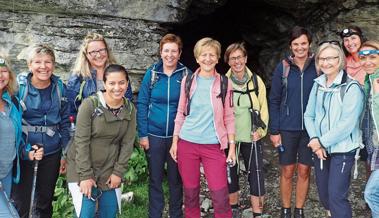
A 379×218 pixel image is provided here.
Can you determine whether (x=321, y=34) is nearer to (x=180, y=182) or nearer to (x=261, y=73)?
(x=261, y=73)

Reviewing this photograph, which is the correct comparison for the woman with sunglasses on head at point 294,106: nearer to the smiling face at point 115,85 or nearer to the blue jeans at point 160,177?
the blue jeans at point 160,177

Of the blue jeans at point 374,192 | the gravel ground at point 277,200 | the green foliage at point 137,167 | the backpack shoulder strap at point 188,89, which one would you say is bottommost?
the gravel ground at point 277,200

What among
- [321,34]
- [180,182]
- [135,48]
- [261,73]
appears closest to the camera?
[180,182]

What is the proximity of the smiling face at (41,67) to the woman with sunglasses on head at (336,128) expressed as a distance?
10.5 feet

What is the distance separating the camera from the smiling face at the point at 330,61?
5.16 meters

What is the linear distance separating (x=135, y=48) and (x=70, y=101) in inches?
132

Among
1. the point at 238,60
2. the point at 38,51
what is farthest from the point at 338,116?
the point at 38,51

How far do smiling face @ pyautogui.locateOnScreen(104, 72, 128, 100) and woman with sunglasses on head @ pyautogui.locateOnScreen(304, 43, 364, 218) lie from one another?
7.83 feet

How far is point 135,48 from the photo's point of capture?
27.7ft

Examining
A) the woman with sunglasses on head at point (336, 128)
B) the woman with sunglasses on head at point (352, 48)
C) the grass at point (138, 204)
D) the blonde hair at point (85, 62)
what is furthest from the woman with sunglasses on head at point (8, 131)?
the woman with sunglasses on head at point (352, 48)

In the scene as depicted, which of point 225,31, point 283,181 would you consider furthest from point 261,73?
point 283,181

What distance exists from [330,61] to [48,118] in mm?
3368

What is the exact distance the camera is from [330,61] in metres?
5.17

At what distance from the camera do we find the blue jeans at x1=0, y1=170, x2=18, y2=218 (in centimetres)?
427
